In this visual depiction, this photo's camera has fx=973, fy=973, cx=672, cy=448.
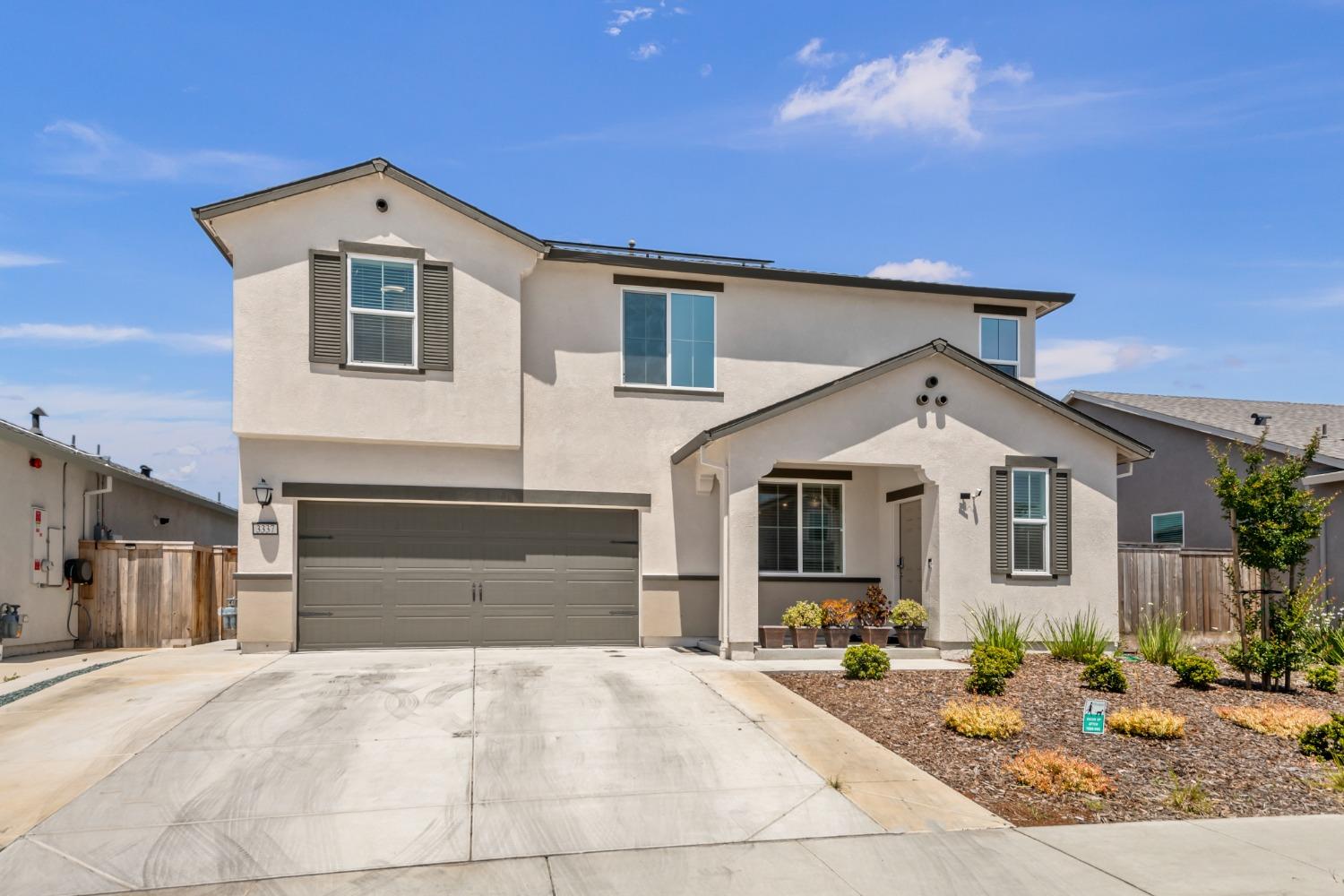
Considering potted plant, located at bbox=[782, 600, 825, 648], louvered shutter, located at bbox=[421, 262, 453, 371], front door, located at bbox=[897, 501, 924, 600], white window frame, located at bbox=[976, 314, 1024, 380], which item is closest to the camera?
louvered shutter, located at bbox=[421, 262, 453, 371]

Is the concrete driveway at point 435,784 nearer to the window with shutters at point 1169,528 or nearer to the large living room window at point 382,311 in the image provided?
the large living room window at point 382,311

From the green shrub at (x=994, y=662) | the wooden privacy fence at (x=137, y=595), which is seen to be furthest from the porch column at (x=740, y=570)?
the wooden privacy fence at (x=137, y=595)

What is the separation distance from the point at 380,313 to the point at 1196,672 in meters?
11.8

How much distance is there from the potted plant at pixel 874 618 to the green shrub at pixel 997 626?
125 cm

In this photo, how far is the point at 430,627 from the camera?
14.7m

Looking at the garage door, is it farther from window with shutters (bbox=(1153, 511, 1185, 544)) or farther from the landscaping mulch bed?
window with shutters (bbox=(1153, 511, 1185, 544))

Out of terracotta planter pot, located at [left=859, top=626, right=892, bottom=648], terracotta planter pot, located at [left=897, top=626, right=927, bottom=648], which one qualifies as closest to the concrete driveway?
terracotta planter pot, located at [left=859, top=626, right=892, bottom=648]

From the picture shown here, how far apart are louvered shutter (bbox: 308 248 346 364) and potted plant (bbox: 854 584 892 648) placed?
→ 8482mm

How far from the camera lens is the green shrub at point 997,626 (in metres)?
14.0

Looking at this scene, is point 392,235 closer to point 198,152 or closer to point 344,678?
point 198,152

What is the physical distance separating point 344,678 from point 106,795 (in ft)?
14.5

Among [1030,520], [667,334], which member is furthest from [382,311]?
[1030,520]

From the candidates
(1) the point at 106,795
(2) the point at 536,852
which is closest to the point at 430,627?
(1) the point at 106,795

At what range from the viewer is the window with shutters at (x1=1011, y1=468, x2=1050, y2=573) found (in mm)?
14875
